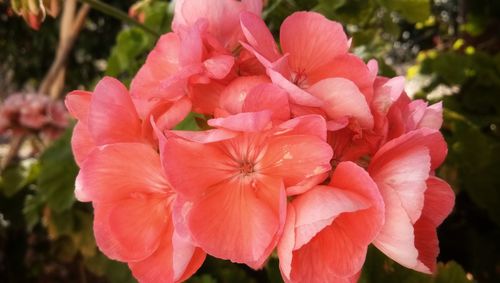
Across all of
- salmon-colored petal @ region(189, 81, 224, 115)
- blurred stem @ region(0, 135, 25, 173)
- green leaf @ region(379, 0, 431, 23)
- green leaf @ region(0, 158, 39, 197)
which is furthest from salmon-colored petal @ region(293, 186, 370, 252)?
blurred stem @ region(0, 135, 25, 173)

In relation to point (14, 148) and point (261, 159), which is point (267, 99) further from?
point (14, 148)

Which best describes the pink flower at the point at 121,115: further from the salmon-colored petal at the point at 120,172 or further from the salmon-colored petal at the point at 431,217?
the salmon-colored petal at the point at 431,217

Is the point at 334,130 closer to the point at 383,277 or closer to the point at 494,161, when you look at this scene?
the point at 383,277

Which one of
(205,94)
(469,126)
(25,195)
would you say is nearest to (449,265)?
(469,126)

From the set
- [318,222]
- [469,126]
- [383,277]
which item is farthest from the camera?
[469,126]

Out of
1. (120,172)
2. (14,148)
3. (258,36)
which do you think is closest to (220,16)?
(258,36)

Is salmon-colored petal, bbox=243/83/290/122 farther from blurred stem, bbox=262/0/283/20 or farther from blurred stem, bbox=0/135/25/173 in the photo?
blurred stem, bbox=0/135/25/173

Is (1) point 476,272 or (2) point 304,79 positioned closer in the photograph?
(2) point 304,79

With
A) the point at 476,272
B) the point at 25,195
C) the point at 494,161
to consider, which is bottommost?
the point at 25,195
